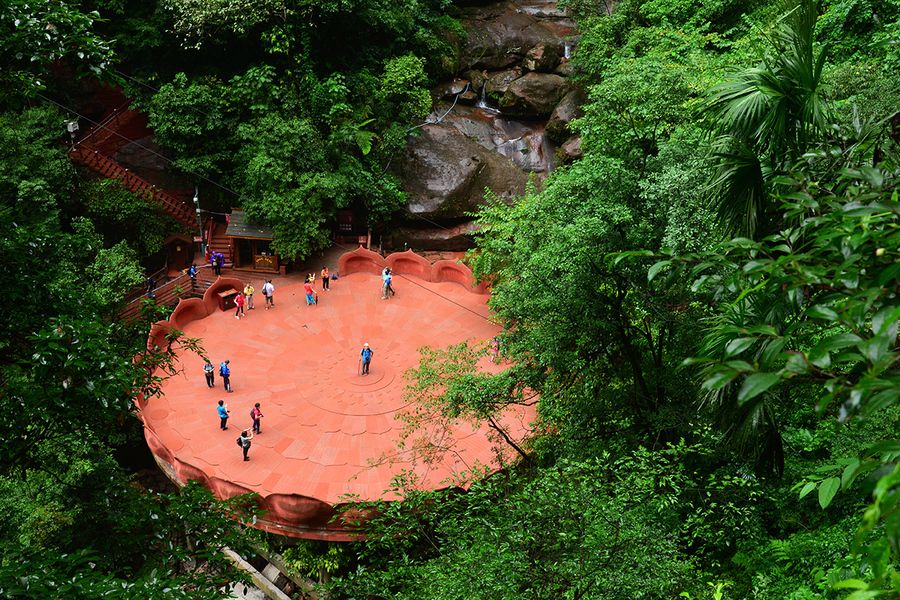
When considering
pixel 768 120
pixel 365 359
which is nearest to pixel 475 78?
pixel 365 359

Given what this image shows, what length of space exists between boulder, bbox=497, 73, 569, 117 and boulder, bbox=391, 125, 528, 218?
4.19 meters

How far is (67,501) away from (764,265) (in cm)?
1439

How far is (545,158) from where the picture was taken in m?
29.9

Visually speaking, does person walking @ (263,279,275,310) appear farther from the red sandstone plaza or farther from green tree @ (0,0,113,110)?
green tree @ (0,0,113,110)

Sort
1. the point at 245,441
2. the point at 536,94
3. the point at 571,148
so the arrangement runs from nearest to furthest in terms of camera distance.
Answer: the point at 245,441 < the point at 571,148 < the point at 536,94

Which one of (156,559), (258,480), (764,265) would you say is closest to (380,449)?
(258,480)

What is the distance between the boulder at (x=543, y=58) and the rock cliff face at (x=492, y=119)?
5 cm

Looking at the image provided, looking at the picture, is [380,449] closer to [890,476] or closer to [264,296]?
[264,296]

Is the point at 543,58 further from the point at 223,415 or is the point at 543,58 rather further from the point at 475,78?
the point at 223,415

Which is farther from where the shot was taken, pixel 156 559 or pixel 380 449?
pixel 380 449

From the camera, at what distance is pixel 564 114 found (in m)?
29.4

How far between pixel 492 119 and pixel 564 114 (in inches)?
148

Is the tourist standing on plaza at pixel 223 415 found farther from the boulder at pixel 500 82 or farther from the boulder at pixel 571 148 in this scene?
the boulder at pixel 500 82

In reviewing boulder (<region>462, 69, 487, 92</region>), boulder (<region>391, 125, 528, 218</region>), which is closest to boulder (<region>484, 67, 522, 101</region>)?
boulder (<region>462, 69, 487, 92</region>)
